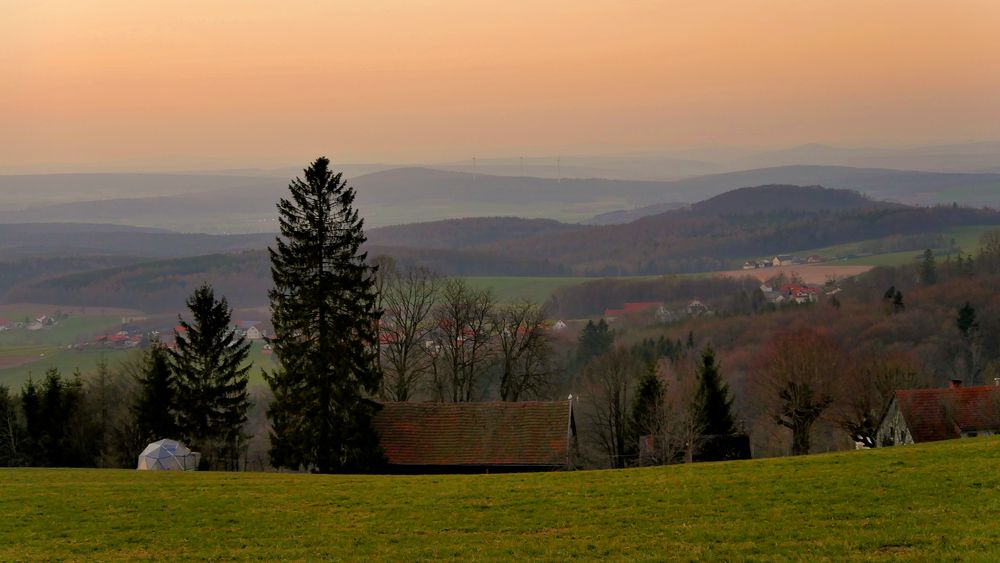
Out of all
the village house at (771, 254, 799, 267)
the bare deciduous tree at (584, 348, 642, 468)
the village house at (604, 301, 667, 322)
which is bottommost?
the bare deciduous tree at (584, 348, 642, 468)

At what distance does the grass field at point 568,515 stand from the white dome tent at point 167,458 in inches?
505

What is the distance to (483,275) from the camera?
565 ft

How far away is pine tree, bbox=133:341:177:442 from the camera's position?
4250 cm

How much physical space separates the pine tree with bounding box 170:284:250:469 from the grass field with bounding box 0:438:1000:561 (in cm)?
1524

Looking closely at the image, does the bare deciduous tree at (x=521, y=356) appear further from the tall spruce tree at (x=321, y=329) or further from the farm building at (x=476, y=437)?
the tall spruce tree at (x=321, y=329)

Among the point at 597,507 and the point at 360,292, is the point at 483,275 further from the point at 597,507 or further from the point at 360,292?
the point at 597,507

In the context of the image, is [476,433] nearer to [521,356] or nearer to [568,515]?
[521,356]

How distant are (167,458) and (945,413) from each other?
106ft

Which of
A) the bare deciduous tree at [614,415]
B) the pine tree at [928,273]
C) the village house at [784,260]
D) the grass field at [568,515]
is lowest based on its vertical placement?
the bare deciduous tree at [614,415]

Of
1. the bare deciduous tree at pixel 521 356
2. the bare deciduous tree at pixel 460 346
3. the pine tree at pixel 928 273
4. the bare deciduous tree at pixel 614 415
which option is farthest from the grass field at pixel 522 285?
the bare deciduous tree at pixel 614 415

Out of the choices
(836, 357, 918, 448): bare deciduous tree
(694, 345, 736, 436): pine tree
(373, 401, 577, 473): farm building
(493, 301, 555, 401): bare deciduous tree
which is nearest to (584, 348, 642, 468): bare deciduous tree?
(493, 301, 555, 401): bare deciduous tree

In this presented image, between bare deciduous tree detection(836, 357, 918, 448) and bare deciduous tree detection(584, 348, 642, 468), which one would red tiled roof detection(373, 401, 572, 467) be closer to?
bare deciduous tree detection(584, 348, 642, 468)

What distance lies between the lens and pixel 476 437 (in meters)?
39.2

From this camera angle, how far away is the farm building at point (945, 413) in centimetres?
4112
